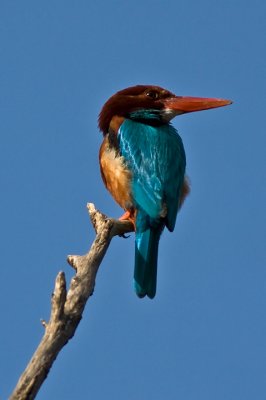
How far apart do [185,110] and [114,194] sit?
4.00 ft

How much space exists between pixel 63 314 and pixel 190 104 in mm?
4006

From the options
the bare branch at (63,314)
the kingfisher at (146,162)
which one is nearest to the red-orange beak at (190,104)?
the kingfisher at (146,162)

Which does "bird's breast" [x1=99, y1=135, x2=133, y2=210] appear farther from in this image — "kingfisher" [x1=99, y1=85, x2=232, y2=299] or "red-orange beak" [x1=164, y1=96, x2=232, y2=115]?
"red-orange beak" [x1=164, y1=96, x2=232, y2=115]

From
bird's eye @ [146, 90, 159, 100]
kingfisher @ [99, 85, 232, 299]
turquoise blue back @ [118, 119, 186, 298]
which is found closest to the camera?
turquoise blue back @ [118, 119, 186, 298]

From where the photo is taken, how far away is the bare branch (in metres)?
4.06

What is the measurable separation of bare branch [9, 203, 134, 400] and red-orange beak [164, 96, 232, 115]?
9.55 ft

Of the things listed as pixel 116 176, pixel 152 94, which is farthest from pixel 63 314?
pixel 152 94

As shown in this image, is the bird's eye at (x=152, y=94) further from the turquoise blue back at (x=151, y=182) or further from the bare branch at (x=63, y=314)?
the bare branch at (x=63, y=314)

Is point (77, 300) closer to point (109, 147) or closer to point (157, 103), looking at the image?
point (109, 147)

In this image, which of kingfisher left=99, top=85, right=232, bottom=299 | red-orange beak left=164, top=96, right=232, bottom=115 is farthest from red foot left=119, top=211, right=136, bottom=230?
red-orange beak left=164, top=96, right=232, bottom=115

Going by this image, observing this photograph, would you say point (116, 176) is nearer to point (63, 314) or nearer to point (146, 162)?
point (146, 162)

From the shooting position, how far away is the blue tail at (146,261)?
633 centimetres

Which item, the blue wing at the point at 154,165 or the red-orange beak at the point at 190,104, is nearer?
the blue wing at the point at 154,165

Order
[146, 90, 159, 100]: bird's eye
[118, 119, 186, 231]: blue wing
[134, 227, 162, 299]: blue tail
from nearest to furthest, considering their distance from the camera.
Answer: [134, 227, 162, 299]: blue tail
[118, 119, 186, 231]: blue wing
[146, 90, 159, 100]: bird's eye
